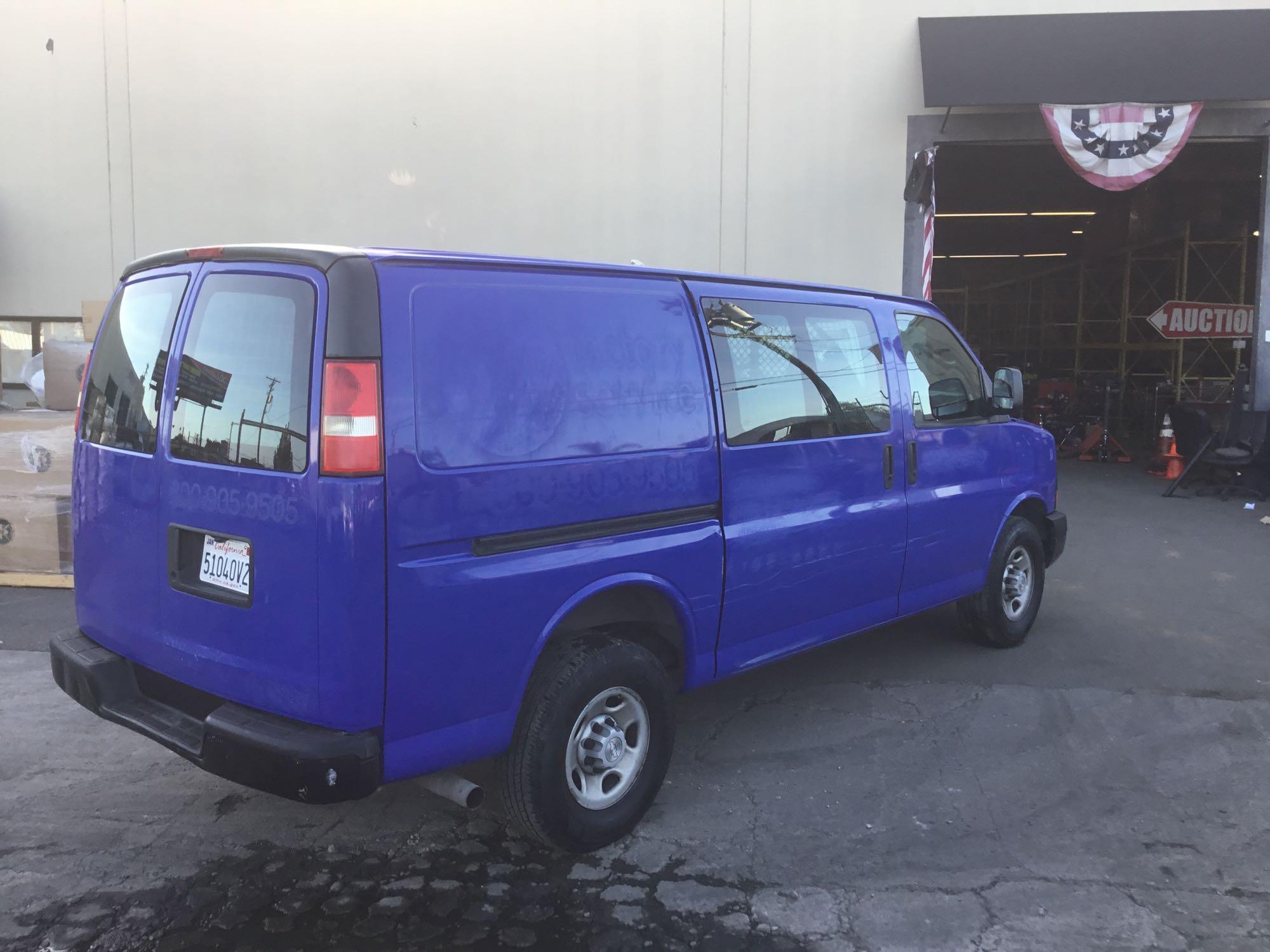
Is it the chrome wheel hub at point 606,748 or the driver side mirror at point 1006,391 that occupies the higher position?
the driver side mirror at point 1006,391

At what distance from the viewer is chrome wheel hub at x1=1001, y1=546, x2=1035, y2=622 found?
19.2 ft

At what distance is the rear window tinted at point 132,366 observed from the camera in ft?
10.8

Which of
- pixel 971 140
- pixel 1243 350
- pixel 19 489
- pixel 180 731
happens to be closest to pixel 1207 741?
pixel 180 731

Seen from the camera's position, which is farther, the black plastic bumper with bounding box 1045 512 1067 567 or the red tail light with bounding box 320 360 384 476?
the black plastic bumper with bounding box 1045 512 1067 567

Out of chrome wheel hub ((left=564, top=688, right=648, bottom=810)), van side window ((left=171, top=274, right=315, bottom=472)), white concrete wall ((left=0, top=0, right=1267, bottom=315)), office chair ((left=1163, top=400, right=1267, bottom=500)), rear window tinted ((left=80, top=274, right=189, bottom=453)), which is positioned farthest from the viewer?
office chair ((left=1163, top=400, right=1267, bottom=500))

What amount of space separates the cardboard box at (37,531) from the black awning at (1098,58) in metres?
9.05

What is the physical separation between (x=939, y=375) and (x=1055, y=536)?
169cm

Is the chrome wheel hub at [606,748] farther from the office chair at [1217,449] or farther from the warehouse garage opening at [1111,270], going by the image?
the office chair at [1217,449]

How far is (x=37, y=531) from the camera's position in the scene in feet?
23.1

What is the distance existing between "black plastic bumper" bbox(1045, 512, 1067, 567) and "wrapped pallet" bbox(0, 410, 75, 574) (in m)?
6.49

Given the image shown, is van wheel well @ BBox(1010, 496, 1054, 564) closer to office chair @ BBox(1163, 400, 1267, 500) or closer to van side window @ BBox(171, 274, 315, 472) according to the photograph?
van side window @ BBox(171, 274, 315, 472)

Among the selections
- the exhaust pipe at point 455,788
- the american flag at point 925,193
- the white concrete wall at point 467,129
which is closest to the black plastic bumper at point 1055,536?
the exhaust pipe at point 455,788

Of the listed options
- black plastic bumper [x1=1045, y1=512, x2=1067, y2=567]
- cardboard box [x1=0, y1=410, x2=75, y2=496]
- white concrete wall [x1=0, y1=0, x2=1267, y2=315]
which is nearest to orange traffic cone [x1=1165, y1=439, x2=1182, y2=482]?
white concrete wall [x1=0, y1=0, x2=1267, y2=315]

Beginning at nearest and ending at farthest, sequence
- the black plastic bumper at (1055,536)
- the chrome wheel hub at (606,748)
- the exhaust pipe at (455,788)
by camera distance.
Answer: the exhaust pipe at (455,788), the chrome wheel hub at (606,748), the black plastic bumper at (1055,536)
